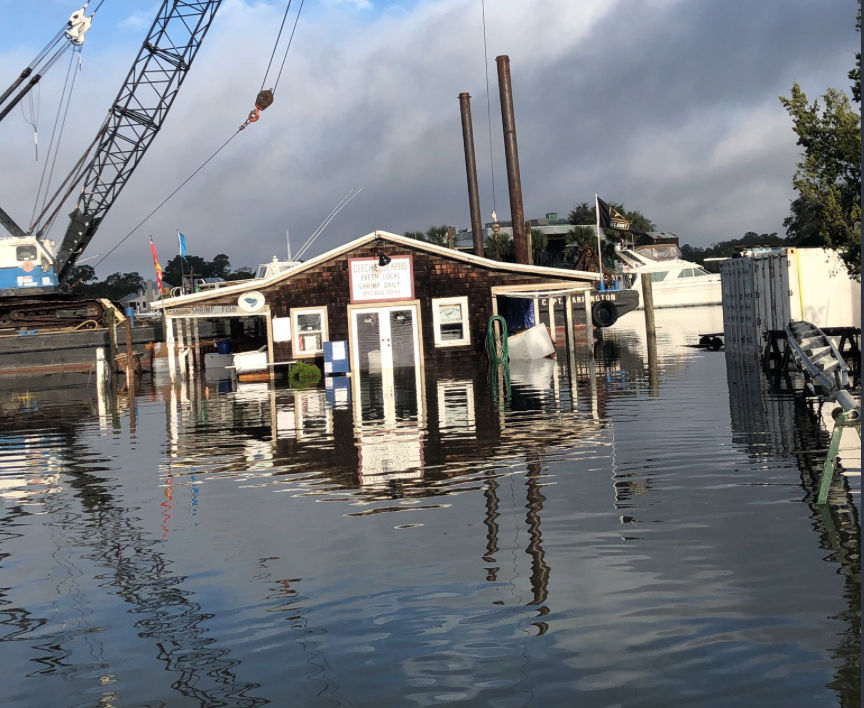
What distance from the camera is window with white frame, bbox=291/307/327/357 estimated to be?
120ft

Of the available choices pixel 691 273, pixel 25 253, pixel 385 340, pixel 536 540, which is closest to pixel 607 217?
pixel 385 340

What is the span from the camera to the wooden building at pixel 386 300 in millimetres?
36344

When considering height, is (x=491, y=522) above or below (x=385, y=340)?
below

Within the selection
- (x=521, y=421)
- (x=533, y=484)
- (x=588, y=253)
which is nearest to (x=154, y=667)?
(x=533, y=484)

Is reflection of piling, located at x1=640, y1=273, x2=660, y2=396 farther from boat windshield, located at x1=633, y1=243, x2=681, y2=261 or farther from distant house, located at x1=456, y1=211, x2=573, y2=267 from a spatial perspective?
boat windshield, located at x1=633, y1=243, x2=681, y2=261

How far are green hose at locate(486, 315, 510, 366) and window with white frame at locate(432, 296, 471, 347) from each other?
102cm

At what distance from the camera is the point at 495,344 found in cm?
3459

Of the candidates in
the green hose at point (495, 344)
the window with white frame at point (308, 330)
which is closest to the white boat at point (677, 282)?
the green hose at point (495, 344)

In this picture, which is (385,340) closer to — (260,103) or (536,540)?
(260,103)

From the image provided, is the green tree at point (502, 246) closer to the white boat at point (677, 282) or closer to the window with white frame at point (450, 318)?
the white boat at point (677, 282)

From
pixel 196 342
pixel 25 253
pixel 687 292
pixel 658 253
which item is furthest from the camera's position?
pixel 658 253

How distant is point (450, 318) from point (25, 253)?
69.4 feet

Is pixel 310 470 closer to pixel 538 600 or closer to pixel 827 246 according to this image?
pixel 538 600

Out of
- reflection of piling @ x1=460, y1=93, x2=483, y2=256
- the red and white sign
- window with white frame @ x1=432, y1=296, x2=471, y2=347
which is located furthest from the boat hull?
the red and white sign
